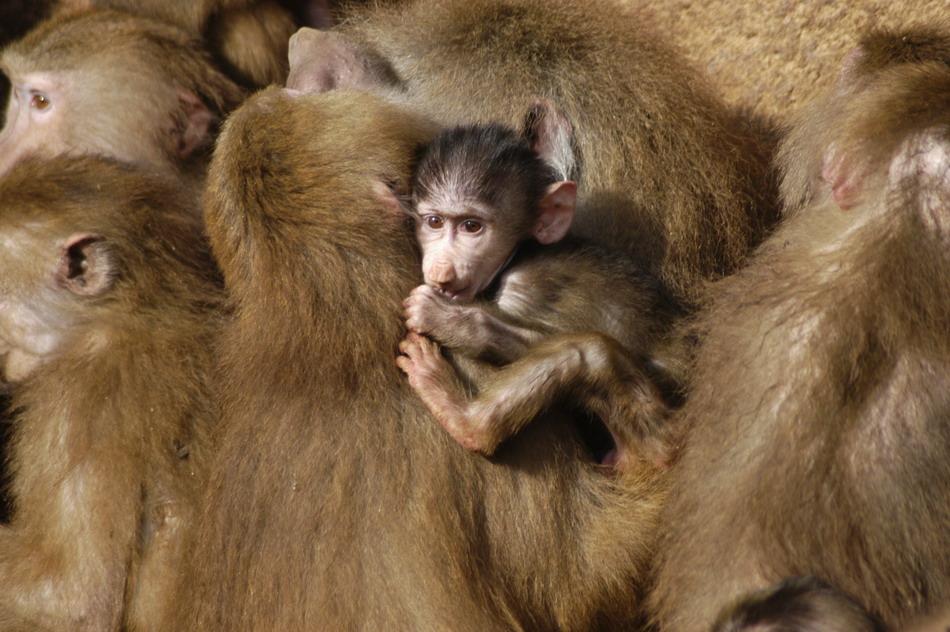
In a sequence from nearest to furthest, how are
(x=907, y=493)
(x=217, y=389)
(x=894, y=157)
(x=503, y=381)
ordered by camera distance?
(x=907, y=493) < (x=894, y=157) < (x=503, y=381) < (x=217, y=389)

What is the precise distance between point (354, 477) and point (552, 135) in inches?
48.3

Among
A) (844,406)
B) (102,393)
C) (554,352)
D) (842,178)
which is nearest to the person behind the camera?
(844,406)

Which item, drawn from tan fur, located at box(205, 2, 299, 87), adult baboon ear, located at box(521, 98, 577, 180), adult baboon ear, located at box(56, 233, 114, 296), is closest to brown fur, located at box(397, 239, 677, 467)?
adult baboon ear, located at box(521, 98, 577, 180)

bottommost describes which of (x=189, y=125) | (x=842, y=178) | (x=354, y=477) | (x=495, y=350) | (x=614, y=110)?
(x=189, y=125)

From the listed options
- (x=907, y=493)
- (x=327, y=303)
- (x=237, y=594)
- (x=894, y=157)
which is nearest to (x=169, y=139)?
(x=327, y=303)

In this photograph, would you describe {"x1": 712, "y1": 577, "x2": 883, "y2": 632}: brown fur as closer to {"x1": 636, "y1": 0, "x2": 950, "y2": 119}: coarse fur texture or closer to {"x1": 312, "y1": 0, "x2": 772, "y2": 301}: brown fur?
{"x1": 312, "y1": 0, "x2": 772, "y2": 301}: brown fur

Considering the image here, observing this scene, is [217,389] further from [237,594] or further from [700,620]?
[700,620]

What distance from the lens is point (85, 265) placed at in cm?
370

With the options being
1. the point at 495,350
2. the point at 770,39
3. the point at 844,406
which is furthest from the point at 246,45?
the point at 844,406

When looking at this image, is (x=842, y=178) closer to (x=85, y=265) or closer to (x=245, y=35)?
(x=85, y=265)

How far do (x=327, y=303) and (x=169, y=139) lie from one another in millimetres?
1637

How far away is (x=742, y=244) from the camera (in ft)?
12.2

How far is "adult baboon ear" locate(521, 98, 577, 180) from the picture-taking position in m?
3.60

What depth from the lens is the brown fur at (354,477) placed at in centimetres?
299
